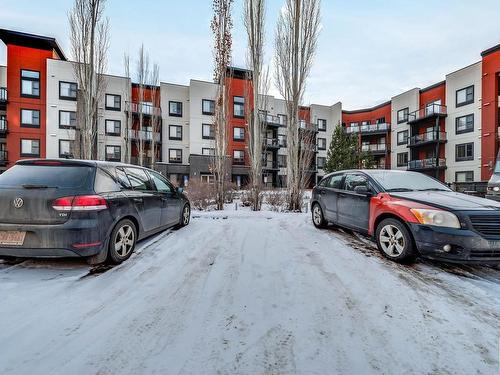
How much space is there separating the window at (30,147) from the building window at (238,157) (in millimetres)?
21063

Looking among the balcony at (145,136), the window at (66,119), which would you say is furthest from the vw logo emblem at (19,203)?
the window at (66,119)

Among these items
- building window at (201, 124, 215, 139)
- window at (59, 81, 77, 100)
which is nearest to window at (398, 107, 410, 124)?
building window at (201, 124, 215, 139)

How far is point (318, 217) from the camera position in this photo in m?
7.11

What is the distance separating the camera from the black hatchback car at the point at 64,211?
11.2 feet

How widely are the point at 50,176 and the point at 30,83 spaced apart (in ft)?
108

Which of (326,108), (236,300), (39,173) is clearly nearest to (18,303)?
(39,173)

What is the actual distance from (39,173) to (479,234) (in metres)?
6.39

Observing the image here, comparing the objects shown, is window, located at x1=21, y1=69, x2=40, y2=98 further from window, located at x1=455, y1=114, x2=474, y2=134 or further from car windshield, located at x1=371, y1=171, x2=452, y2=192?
window, located at x1=455, y1=114, x2=474, y2=134

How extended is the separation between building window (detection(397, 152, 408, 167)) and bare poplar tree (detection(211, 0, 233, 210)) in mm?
30326

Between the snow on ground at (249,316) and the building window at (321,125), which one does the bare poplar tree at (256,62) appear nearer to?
the snow on ground at (249,316)

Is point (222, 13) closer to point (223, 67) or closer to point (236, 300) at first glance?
point (223, 67)

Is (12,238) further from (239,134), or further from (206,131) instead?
(239,134)

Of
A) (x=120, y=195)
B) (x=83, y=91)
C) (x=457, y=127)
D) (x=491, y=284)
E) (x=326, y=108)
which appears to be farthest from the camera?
(x=326, y=108)

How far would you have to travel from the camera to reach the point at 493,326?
2.46 m
